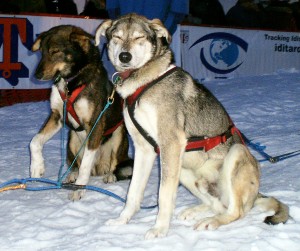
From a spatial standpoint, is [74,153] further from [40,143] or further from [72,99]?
[72,99]

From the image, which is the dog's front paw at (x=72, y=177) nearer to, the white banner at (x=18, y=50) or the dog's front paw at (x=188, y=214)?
the dog's front paw at (x=188, y=214)

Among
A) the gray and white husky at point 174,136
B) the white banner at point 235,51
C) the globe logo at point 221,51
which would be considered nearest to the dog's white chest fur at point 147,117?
the gray and white husky at point 174,136

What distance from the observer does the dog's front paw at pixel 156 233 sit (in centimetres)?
298

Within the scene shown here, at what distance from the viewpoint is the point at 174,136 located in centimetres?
305

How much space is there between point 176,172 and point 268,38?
7801mm

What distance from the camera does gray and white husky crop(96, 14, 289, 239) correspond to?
3.06 m

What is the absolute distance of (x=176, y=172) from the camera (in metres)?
3.05

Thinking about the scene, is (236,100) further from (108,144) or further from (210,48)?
(108,144)

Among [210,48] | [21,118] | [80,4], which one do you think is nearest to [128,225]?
[21,118]

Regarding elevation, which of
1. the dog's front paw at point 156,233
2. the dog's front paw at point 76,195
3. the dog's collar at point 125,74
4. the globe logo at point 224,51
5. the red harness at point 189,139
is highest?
the dog's collar at point 125,74

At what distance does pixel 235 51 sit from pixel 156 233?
7.23 metres

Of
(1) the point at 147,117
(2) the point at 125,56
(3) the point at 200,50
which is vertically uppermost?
(2) the point at 125,56

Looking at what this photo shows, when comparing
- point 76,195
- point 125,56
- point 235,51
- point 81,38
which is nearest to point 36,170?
point 76,195

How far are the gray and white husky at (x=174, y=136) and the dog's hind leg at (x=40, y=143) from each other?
1.00 meters
